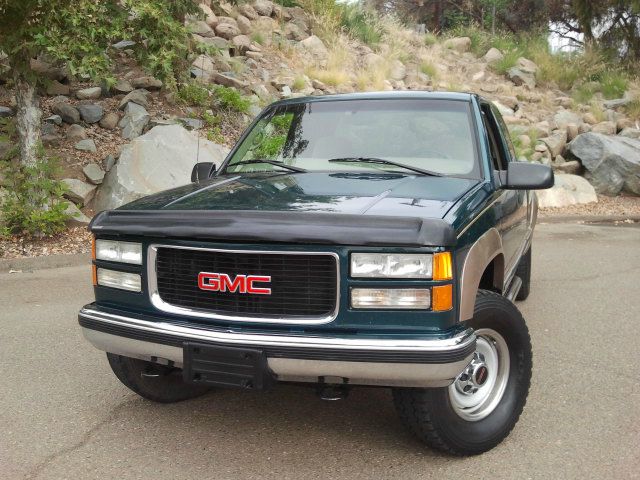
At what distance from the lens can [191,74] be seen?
1248cm

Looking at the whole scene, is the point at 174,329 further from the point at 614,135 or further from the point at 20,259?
the point at 614,135

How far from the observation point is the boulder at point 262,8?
667 inches

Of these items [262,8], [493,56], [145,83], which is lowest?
[145,83]

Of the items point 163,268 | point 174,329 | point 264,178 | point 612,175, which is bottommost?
point 612,175

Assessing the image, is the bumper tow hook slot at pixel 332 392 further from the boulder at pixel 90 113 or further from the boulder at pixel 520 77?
the boulder at pixel 520 77

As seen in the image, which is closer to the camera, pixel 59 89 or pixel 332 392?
pixel 332 392

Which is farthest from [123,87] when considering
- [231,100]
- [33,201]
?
[33,201]

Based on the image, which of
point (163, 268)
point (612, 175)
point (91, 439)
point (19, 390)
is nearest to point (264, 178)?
point (163, 268)

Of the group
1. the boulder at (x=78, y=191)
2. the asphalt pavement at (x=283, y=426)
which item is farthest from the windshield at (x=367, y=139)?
the boulder at (x=78, y=191)

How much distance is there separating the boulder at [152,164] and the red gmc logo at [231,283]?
6054mm

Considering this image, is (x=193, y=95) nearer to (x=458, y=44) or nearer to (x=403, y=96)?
(x=403, y=96)

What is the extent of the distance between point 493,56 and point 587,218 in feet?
29.8

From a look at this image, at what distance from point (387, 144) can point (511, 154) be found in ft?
4.99

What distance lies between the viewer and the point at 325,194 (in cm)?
350
